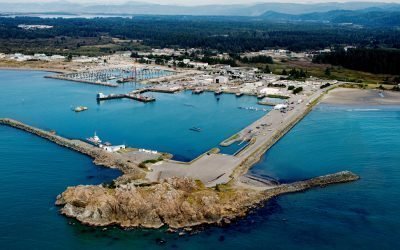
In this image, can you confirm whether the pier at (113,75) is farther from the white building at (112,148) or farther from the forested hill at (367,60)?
the forested hill at (367,60)

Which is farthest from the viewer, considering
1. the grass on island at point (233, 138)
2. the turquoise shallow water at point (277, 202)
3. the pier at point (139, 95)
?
the pier at point (139, 95)

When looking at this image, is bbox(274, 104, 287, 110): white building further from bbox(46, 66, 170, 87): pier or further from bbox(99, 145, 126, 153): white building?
bbox(46, 66, 170, 87): pier

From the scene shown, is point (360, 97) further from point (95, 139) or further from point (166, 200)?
point (166, 200)

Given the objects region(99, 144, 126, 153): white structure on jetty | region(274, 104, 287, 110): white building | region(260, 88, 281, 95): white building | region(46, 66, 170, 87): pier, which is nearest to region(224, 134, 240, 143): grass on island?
region(99, 144, 126, 153): white structure on jetty

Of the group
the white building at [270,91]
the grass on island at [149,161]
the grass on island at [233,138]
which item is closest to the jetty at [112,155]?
the grass on island at [149,161]

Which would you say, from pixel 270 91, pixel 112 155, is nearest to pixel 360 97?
pixel 270 91

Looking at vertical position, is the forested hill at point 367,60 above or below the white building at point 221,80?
above
